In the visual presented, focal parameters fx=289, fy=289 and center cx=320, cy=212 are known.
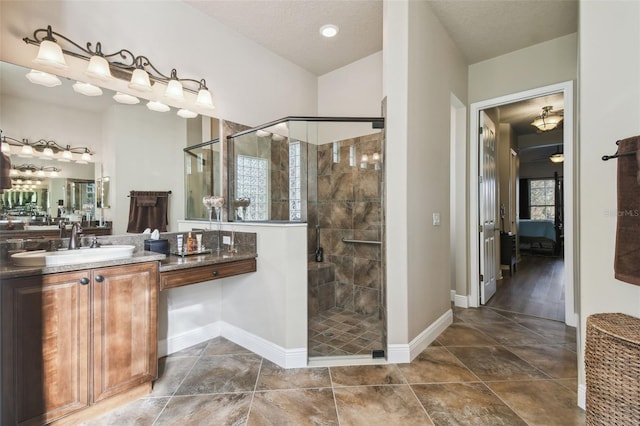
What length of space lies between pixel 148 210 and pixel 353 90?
2.80 meters

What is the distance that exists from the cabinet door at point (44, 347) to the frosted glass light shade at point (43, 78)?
125cm

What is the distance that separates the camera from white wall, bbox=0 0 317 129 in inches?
69.6

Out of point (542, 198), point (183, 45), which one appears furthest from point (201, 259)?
point (542, 198)

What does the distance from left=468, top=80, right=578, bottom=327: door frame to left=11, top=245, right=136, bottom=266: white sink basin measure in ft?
11.5

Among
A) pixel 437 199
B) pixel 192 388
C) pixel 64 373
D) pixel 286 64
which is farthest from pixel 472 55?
pixel 64 373

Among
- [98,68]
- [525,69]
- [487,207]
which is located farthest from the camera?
[487,207]

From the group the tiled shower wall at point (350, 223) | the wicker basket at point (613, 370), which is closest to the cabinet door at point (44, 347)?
the tiled shower wall at point (350, 223)

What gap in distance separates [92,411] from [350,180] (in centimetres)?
286

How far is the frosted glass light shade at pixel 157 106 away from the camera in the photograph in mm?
2334

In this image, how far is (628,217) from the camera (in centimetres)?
143

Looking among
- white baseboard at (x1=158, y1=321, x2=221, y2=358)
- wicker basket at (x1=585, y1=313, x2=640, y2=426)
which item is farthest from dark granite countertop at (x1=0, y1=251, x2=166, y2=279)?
wicker basket at (x1=585, y1=313, x2=640, y2=426)

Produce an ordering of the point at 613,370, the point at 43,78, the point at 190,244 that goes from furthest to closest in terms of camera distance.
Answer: the point at 190,244
the point at 43,78
the point at 613,370

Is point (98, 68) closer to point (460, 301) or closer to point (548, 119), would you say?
point (460, 301)

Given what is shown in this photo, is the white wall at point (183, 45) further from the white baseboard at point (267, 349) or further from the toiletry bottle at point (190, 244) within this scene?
the white baseboard at point (267, 349)
